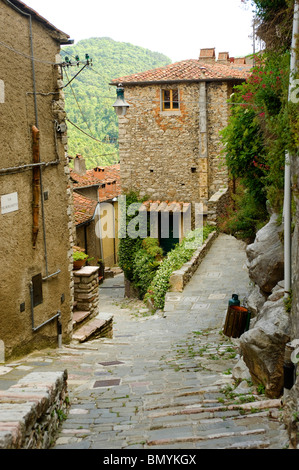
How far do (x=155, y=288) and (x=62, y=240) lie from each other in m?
6.10

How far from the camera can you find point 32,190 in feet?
27.8

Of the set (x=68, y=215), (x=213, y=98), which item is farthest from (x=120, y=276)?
(x=68, y=215)

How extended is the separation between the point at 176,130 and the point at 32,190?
1406cm

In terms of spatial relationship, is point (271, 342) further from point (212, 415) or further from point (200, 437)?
point (200, 437)

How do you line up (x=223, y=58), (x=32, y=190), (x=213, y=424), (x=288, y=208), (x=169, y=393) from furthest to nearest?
(x=223, y=58) → (x=32, y=190) → (x=169, y=393) → (x=288, y=208) → (x=213, y=424)

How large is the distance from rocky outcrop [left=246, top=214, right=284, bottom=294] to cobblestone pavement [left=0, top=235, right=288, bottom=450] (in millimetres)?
1368

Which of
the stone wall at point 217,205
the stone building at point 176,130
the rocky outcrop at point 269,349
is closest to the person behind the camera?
the rocky outcrop at point 269,349

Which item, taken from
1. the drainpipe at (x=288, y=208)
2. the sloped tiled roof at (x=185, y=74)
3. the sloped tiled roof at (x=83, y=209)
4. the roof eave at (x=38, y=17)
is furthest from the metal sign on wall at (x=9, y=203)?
the sloped tiled roof at (x=185, y=74)

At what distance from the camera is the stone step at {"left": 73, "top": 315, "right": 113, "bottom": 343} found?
10.4m

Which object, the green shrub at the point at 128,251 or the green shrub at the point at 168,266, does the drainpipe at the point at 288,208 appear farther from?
the green shrub at the point at 128,251

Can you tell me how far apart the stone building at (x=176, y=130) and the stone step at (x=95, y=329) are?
11.1 metres

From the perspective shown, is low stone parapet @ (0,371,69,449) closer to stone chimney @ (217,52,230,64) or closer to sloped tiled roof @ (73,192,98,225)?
sloped tiled roof @ (73,192,98,225)

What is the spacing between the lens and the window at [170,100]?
21.5 metres

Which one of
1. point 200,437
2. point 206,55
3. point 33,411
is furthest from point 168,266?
point 206,55
